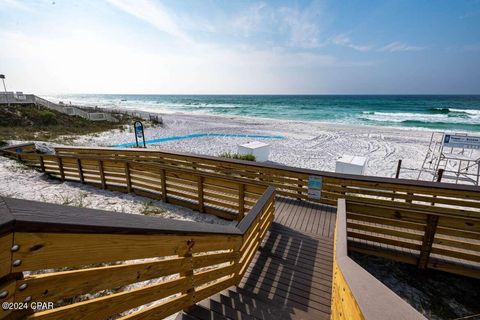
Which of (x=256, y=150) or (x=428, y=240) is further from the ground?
(x=256, y=150)

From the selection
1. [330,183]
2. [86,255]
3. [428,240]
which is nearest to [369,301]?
[86,255]

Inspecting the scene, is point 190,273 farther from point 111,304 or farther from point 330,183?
point 330,183

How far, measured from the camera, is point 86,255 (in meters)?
1.13

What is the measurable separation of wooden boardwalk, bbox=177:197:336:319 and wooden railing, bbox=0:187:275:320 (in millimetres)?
784

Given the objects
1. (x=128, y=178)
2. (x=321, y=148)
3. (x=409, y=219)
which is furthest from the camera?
(x=321, y=148)

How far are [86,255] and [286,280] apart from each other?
291 centimetres

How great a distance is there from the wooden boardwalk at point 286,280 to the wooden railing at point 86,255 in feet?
2.57

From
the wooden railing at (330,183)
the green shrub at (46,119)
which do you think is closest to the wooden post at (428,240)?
the wooden railing at (330,183)

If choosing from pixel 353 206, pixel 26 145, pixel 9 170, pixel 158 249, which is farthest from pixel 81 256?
pixel 26 145

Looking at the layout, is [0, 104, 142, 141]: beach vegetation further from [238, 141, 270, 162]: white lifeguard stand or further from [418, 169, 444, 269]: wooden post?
[418, 169, 444, 269]: wooden post

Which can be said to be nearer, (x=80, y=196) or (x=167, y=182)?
(x=167, y=182)

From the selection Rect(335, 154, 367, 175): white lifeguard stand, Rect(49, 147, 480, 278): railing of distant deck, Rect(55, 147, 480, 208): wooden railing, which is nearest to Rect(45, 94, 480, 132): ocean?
Rect(335, 154, 367, 175): white lifeguard stand

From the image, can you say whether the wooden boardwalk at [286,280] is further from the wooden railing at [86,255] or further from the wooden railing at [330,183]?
the wooden railing at [330,183]

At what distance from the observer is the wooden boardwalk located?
107 inches
